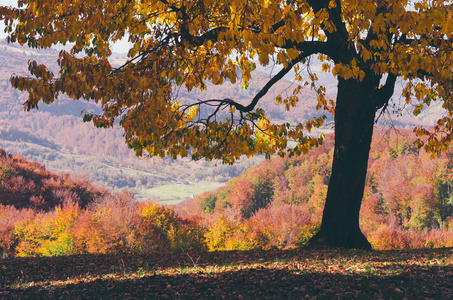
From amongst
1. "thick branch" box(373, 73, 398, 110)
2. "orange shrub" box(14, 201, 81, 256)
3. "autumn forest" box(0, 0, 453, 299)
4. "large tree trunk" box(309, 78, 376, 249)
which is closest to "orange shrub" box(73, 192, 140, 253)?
"orange shrub" box(14, 201, 81, 256)

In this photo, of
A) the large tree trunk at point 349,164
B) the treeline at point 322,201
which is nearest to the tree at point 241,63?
the large tree trunk at point 349,164

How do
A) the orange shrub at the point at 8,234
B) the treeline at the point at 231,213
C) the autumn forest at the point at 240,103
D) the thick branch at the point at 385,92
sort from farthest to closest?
the orange shrub at the point at 8,234 → the treeline at the point at 231,213 → the thick branch at the point at 385,92 → the autumn forest at the point at 240,103

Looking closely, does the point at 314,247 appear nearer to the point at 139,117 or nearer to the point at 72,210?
the point at 139,117

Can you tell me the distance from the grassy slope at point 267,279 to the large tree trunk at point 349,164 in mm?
1235

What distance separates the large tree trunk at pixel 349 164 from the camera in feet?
28.2

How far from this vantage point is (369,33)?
355 inches

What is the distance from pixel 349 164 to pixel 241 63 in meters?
4.28

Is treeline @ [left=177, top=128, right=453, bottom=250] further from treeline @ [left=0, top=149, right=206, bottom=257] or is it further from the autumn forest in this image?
the autumn forest

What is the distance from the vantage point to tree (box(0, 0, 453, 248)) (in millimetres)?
6105

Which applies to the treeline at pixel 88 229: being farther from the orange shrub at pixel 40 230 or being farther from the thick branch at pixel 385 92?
the thick branch at pixel 385 92

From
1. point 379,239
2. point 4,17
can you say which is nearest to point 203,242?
point 379,239

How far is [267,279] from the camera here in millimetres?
5211

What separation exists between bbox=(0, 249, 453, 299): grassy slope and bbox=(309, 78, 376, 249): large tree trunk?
48.6 inches

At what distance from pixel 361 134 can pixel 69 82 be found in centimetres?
601
